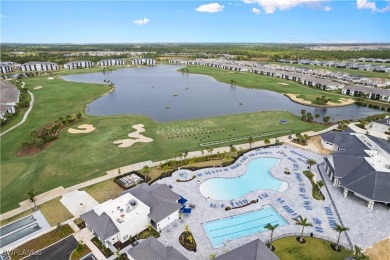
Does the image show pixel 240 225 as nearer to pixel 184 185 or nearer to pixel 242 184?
pixel 242 184

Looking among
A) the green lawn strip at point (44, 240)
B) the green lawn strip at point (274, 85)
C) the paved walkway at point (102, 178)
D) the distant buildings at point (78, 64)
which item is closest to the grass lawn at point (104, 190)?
the paved walkway at point (102, 178)

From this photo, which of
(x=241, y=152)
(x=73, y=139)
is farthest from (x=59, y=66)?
(x=241, y=152)

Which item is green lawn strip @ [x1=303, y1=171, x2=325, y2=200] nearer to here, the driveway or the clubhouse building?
the clubhouse building

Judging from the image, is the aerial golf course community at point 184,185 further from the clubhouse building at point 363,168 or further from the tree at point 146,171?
the clubhouse building at point 363,168

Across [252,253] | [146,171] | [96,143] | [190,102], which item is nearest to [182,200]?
[146,171]

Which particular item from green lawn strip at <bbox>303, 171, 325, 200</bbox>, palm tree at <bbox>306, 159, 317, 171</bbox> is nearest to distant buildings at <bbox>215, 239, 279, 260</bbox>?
green lawn strip at <bbox>303, 171, 325, 200</bbox>

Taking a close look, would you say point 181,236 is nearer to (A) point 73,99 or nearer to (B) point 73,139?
(B) point 73,139
